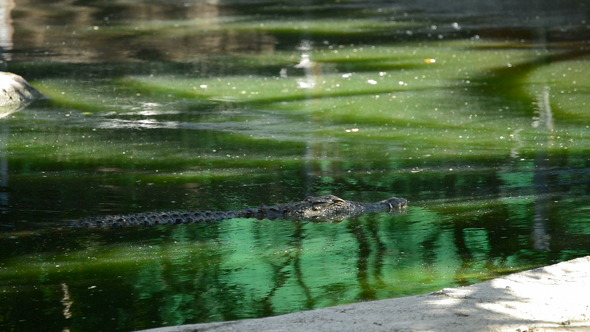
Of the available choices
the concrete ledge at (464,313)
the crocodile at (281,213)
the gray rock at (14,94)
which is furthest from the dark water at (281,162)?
the concrete ledge at (464,313)

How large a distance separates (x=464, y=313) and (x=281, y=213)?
291 centimetres

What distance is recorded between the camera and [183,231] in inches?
293

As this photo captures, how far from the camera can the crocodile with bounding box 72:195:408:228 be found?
24.8 ft

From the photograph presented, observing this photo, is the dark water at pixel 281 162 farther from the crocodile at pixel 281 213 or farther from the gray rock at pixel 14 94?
the gray rock at pixel 14 94

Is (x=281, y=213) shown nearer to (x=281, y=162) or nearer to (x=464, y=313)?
(x=281, y=162)

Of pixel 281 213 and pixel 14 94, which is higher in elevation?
pixel 14 94

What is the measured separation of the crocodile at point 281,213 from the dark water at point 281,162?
0.34 feet

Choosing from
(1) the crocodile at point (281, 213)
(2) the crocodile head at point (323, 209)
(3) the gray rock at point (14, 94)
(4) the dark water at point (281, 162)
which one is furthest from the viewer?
(3) the gray rock at point (14, 94)

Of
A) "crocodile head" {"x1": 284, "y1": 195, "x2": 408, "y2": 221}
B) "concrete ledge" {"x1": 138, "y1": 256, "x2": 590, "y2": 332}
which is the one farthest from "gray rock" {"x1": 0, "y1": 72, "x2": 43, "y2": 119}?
"concrete ledge" {"x1": 138, "y1": 256, "x2": 590, "y2": 332}

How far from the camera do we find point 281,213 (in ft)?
25.4

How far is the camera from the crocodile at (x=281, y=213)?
7.57 meters

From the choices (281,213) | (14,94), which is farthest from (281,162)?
(14,94)

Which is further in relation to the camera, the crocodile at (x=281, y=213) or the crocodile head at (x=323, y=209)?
the crocodile head at (x=323, y=209)

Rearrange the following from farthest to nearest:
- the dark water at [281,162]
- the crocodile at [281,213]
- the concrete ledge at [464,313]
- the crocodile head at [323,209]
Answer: the crocodile head at [323,209] → the crocodile at [281,213] → the dark water at [281,162] → the concrete ledge at [464,313]
